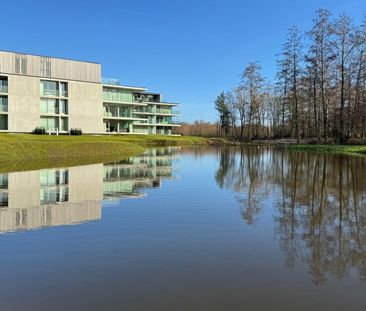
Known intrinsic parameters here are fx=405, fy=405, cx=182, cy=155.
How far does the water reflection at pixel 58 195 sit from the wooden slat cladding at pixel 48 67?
4824 centimetres

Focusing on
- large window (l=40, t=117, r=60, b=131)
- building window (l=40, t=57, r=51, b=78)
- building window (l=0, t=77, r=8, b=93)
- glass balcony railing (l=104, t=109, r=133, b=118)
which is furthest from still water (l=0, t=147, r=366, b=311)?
glass balcony railing (l=104, t=109, r=133, b=118)

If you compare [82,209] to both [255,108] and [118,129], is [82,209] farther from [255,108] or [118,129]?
[255,108]

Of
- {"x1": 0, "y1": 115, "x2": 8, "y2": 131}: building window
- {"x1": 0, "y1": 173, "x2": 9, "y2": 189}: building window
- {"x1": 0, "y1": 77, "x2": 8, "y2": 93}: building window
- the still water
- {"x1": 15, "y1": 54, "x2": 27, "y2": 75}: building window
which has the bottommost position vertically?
the still water

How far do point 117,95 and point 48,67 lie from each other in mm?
17255

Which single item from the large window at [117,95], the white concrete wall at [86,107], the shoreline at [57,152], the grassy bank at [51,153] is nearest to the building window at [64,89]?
the white concrete wall at [86,107]

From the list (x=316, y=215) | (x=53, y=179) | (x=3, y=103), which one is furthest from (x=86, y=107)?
(x=316, y=215)

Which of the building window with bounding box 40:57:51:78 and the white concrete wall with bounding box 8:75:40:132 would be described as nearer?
the white concrete wall with bounding box 8:75:40:132

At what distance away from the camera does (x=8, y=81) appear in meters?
62.3

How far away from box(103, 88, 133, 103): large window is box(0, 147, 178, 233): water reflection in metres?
59.9

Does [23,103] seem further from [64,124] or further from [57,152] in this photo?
[57,152]

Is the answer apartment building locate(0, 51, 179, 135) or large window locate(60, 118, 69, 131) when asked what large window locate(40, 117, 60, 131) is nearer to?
apartment building locate(0, 51, 179, 135)

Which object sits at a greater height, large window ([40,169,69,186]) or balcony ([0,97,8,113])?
balcony ([0,97,8,113])

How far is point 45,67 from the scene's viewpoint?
6669 centimetres

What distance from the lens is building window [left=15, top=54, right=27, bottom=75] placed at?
208 ft
